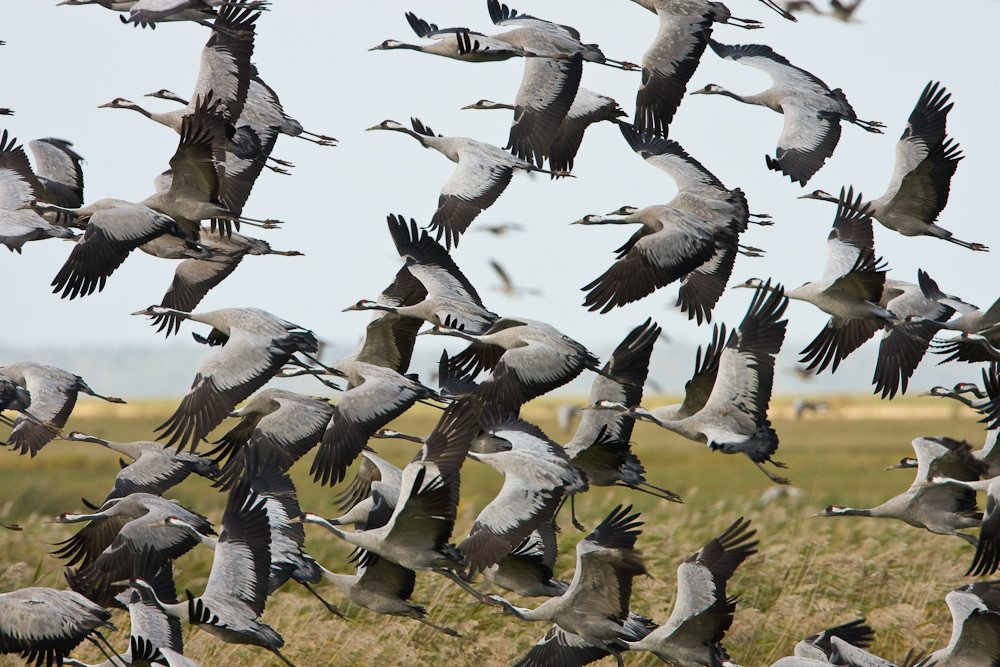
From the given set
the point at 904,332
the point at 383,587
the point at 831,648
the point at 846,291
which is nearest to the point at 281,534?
the point at 383,587

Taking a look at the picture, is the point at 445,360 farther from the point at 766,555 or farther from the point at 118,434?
the point at 118,434

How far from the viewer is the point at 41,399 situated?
911cm

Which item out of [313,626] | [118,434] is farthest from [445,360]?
[118,434]

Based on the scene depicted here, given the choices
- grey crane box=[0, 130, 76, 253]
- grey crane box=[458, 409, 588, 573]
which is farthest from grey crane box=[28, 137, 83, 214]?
grey crane box=[458, 409, 588, 573]

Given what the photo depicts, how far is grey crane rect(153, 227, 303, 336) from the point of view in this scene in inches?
354

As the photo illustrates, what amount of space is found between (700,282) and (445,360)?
2.09 metres

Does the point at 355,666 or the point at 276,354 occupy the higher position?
the point at 276,354

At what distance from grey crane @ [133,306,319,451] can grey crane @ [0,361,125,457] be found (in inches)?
68.8

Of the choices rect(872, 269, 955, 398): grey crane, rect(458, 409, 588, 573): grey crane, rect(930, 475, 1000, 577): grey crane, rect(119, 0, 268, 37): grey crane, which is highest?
rect(119, 0, 268, 37): grey crane

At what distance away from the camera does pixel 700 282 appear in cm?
866

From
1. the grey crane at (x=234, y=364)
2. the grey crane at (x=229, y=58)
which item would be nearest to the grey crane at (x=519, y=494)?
the grey crane at (x=234, y=364)

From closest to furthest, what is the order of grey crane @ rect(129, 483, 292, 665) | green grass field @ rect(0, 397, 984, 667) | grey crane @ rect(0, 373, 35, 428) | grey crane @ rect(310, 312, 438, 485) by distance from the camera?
grey crane @ rect(129, 483, 292, 665) < grey crane @ rect(310, 312, 438, 485) < grey crane @ rect(0, 373, 35, 428) < green grass field @ rect(0, 397, 984, 667)

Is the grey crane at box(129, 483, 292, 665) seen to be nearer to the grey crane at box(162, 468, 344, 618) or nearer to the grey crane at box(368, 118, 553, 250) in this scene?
the grey crane at box(162, 468, 344, 618)

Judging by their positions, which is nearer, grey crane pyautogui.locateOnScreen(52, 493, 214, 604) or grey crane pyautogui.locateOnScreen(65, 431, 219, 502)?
grey crane pyautogui.locateOnScreen(52, 493, 214, 604)
